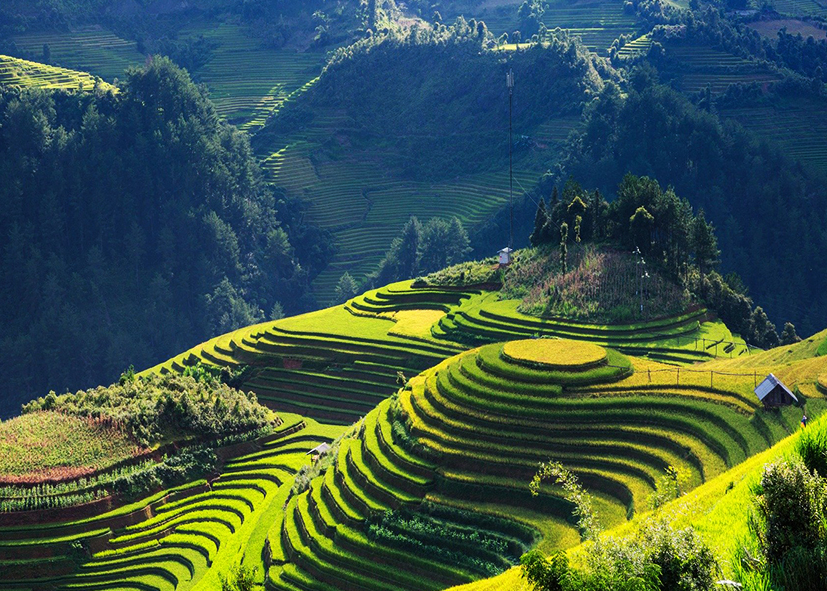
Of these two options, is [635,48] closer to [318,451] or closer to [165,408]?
[318,451]

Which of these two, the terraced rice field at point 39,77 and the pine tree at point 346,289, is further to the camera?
the terraced rice field at point 39,77

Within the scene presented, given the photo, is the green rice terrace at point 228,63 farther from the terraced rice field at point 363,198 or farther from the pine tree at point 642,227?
the pine tree at point 642,227

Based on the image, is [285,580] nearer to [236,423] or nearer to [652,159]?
[236,423]

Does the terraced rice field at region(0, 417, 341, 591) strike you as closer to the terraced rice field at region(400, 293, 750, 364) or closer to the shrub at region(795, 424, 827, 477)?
the terraced rice field at region(400, 293, 750, 364)

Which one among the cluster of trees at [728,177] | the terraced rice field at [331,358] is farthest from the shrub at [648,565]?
the cluster of trees at [728,177]

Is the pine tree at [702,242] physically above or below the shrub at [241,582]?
above

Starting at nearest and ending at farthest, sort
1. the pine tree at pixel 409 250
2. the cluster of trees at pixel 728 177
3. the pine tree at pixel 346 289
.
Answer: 1. the cluster of trees at pixel 728 177
2. the pine tree at pixel 409 250
3. the pine tree at pixel 346 289

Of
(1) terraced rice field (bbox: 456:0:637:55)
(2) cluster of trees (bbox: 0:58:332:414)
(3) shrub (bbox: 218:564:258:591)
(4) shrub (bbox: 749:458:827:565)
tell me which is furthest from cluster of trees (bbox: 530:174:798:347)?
(1) terraced rice field (bbox: 456:0:637:55)
